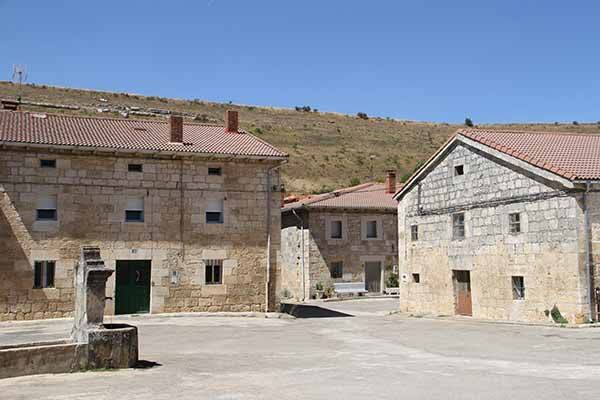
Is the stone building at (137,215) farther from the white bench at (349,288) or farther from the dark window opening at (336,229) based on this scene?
the white bench at (349,288)

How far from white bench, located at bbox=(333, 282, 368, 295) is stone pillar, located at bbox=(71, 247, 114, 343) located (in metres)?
25.0

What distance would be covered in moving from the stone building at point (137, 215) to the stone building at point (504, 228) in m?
6.04

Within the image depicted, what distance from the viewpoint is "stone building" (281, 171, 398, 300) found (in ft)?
119

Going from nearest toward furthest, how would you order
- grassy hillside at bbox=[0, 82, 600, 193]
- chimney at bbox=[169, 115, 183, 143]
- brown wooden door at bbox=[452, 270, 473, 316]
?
brown wooden door at bbox=[452, 270, 473, 316] → chimney at bbox=[169, 115, 183, 143] → grassy hillside at bbox=[0, 82, 600, 193]

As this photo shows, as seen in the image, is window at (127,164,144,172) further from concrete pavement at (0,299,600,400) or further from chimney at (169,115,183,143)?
concrete pavement at (0,299,600,400)

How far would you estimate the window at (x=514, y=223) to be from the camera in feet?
70.1

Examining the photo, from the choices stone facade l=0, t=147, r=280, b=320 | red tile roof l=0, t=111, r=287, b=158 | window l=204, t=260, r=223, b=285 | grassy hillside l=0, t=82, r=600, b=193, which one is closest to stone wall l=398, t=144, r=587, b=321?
stone facade l=0, t=147, r=280, b=320

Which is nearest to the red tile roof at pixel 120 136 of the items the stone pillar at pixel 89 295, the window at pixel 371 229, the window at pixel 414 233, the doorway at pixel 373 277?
the window at pixel 414 233

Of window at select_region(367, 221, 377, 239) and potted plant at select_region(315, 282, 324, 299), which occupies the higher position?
window at select_region(367, 221, 377, 239)

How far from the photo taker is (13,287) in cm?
2191

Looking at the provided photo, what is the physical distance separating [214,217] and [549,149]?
40.8 ft

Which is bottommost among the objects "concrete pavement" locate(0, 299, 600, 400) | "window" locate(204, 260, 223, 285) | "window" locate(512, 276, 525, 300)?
"concrete pavement" locate(0, 299, 600, 400)

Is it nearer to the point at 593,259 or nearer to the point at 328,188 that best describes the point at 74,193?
the point at 593,259

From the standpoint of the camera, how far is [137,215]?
24109mm
